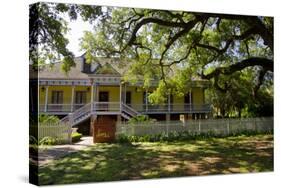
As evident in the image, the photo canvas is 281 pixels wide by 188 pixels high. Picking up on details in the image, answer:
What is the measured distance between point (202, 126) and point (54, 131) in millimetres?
3445

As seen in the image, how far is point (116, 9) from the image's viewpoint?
911 cm

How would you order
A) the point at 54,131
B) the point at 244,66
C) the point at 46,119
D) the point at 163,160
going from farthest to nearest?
the point at 244,66 < the point at 163,160 < the point at 54,131 < the point at 46,119

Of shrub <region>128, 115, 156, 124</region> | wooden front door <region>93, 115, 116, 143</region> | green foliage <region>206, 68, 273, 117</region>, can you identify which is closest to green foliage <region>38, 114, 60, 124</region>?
wooden front door <region>93, 115, 116, 143</region>

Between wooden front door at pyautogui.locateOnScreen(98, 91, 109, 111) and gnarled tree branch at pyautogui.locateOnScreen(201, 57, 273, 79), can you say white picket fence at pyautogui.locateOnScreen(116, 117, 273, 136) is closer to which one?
wooden front door at pyautogui.locateOnScreen(98, 91, 109, 111)

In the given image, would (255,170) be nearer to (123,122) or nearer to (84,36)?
(123,122)

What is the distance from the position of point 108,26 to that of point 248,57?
11.8ft

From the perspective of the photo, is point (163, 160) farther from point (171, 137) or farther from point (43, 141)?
point (43, 141)

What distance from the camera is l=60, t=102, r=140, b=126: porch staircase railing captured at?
8.75 meters

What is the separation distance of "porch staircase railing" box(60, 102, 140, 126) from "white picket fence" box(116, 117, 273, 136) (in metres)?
0.26

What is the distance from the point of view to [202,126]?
1015cm

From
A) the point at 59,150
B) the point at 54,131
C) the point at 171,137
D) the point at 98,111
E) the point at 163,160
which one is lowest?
the point at 163,160

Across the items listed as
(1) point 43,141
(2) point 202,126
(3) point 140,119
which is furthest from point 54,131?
(2) point 202,126

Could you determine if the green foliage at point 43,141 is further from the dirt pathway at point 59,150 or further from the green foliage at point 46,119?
the green foliage at point 46,119
